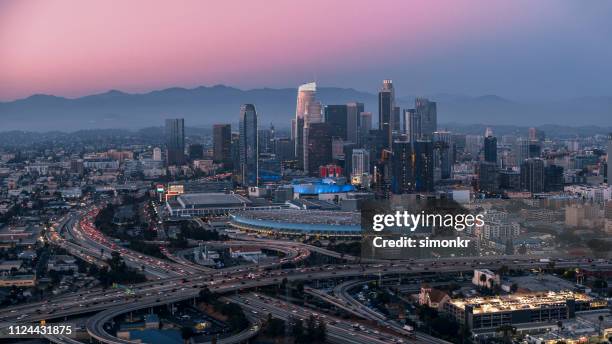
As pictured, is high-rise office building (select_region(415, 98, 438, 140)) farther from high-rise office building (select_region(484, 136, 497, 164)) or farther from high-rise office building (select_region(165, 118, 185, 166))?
high-rise office building (select_region(165, 118, 185, 166))

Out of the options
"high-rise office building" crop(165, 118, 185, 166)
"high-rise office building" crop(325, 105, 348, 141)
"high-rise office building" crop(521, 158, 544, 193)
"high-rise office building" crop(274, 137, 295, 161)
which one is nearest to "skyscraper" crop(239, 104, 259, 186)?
"high-rise office building" crop(165, 118, 185, 166)

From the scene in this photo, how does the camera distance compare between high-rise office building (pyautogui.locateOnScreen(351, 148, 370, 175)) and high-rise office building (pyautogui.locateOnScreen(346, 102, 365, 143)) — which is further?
high-rise office building (pyautogui.locateOnScreen(346, 102, 365, 143))

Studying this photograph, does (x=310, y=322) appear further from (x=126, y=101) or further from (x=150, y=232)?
(x=126, y=101)

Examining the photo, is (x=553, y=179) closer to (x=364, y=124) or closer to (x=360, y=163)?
(x=360, y=163)

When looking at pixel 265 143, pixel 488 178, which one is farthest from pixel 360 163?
pixel 265 143

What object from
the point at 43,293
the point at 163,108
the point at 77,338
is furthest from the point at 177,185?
the point at 163,108
